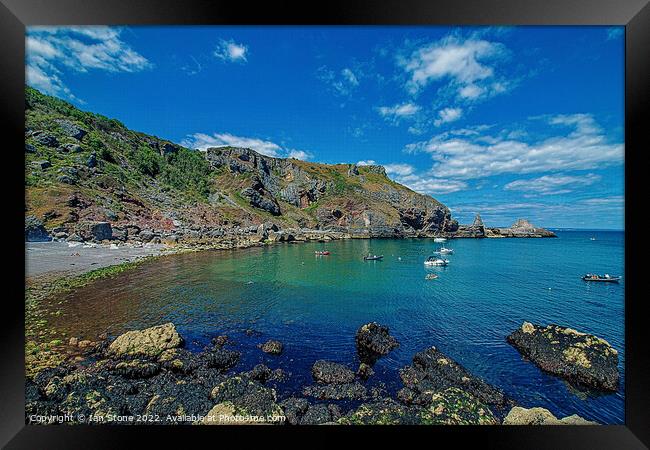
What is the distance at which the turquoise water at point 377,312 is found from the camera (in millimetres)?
5727

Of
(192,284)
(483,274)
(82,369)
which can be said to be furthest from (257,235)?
(82,369)

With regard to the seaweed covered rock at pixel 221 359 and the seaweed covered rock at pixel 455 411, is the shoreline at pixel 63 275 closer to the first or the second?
the seaweed covered rock at pixel 221 359

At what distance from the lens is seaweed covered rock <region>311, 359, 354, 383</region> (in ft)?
16.9

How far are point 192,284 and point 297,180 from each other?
4525 centimetres

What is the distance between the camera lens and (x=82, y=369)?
16.0ft

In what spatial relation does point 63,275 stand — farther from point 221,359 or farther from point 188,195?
point 188,195

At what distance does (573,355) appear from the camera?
5.86 metres

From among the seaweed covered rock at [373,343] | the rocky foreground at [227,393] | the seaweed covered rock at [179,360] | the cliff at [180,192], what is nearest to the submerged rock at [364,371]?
the rocky foreground at [227,393]

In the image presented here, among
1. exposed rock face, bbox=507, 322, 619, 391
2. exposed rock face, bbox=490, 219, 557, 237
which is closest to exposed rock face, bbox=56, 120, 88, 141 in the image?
exposed rock face, bbox=507, 322, 619, 391

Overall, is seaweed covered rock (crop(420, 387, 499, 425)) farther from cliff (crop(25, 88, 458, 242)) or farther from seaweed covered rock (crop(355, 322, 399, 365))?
cliff (crop(25, 88, 458, 242))

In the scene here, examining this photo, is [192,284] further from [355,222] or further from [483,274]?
[355,222]

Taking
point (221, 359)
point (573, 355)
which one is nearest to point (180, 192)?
point (221, 359)

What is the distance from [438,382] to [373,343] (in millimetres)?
1900
